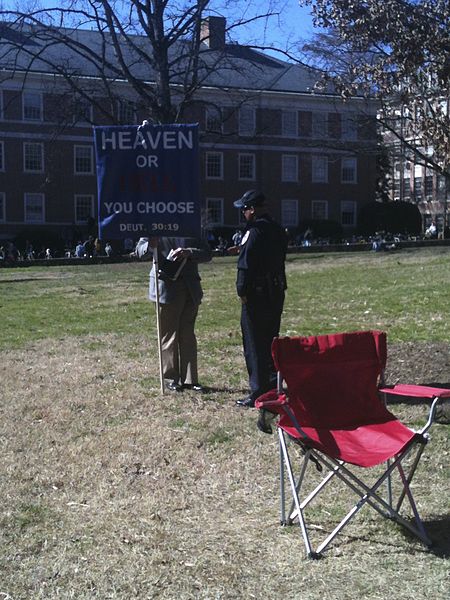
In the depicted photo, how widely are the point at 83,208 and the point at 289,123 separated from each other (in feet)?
58.5

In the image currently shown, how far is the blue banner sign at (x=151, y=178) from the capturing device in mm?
7676

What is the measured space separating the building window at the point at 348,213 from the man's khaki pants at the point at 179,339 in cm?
6061

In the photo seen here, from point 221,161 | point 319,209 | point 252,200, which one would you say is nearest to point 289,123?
point 221,161

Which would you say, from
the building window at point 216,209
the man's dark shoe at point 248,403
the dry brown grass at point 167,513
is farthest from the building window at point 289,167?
the man's dark shoe at point 248,403

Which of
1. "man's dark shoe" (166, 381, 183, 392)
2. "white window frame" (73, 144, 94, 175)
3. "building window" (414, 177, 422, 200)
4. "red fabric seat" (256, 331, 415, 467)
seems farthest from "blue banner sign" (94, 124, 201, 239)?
"building window" (414, 177, 422, 200)

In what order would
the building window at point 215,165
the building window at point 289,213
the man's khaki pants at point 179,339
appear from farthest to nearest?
the building window at point 289,213 < the building window at point 215,165 < the man's khaki pants at point 179,339

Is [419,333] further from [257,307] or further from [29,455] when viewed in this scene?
[29,455]

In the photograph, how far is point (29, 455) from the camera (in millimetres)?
6020

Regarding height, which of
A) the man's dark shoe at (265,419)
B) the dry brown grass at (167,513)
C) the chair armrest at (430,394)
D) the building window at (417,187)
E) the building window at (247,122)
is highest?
the building window at (247,122)

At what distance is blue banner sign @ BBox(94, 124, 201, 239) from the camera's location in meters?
7.68

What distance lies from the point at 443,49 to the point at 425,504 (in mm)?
→ 4555

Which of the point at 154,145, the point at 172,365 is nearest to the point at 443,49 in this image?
the point at 154,145

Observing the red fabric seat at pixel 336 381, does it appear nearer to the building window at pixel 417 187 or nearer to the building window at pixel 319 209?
the building window at pixel 319 209

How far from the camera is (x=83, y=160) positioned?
59719 mm
